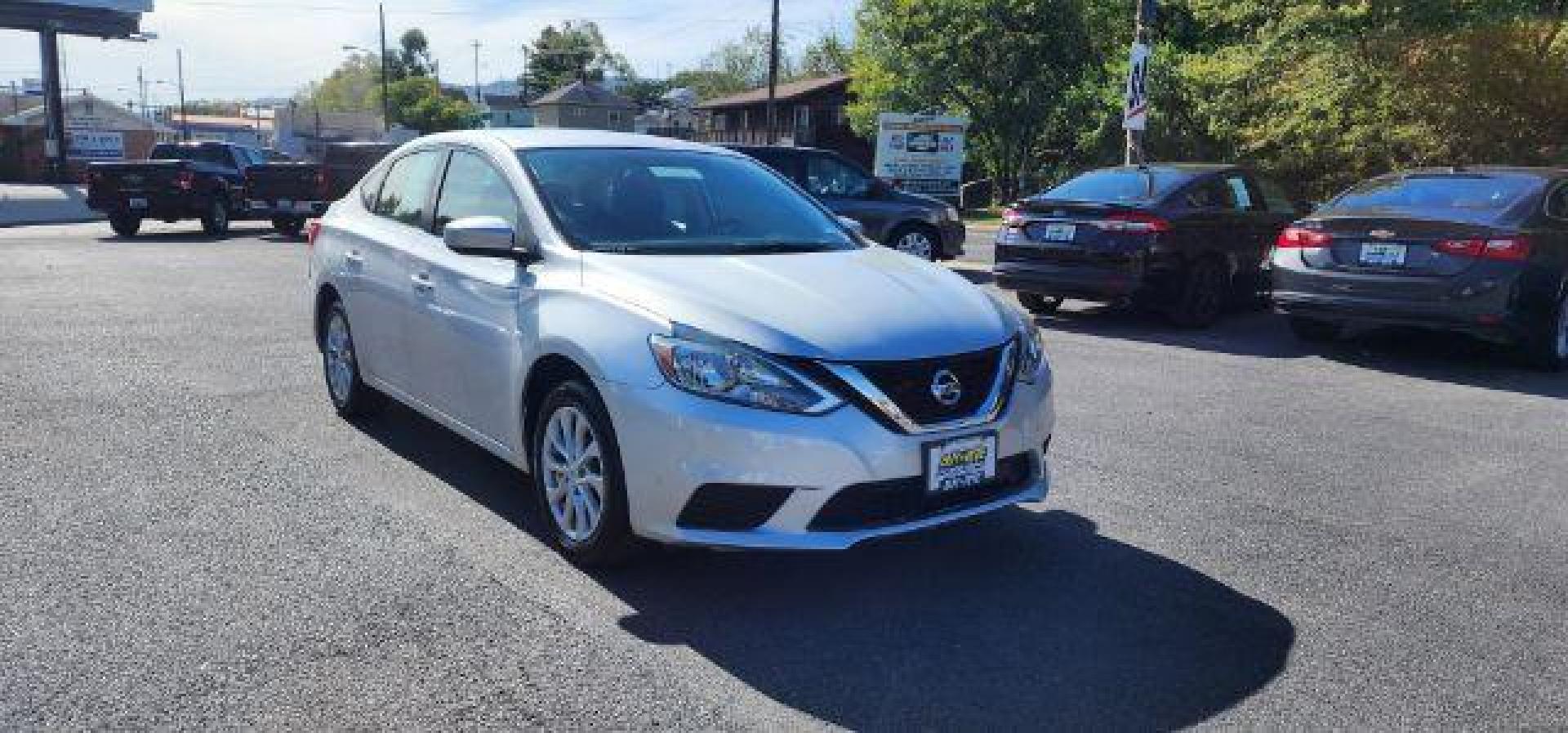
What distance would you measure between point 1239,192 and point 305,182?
1617 cm

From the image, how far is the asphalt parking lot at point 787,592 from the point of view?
3.39 meters

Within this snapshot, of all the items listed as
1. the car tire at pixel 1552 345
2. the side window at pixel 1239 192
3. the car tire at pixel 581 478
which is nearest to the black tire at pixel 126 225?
the side window at pixel 1239 192

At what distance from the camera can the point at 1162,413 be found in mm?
7176

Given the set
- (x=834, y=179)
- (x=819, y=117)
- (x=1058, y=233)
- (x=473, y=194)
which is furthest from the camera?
(x=819, y=117)

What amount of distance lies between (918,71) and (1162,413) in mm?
30783

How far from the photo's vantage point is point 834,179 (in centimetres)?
1456

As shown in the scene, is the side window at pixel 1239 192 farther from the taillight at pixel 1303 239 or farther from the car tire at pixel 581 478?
the car tire at pixel 581 478

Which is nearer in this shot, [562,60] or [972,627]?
[972,627]

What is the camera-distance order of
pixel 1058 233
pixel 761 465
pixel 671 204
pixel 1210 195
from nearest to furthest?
pixel 761 465 < pixel 671 204 < pixel 1058 233 < pixel 1210 195

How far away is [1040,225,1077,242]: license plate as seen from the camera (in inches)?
405

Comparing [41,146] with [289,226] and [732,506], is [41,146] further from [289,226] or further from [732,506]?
[732,506]

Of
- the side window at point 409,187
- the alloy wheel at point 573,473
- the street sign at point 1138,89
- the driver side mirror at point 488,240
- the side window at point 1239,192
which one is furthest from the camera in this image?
the street sign at point 1138,89

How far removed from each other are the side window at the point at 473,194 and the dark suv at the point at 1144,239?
6.25 m

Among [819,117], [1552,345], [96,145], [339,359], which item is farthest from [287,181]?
[819,117]
